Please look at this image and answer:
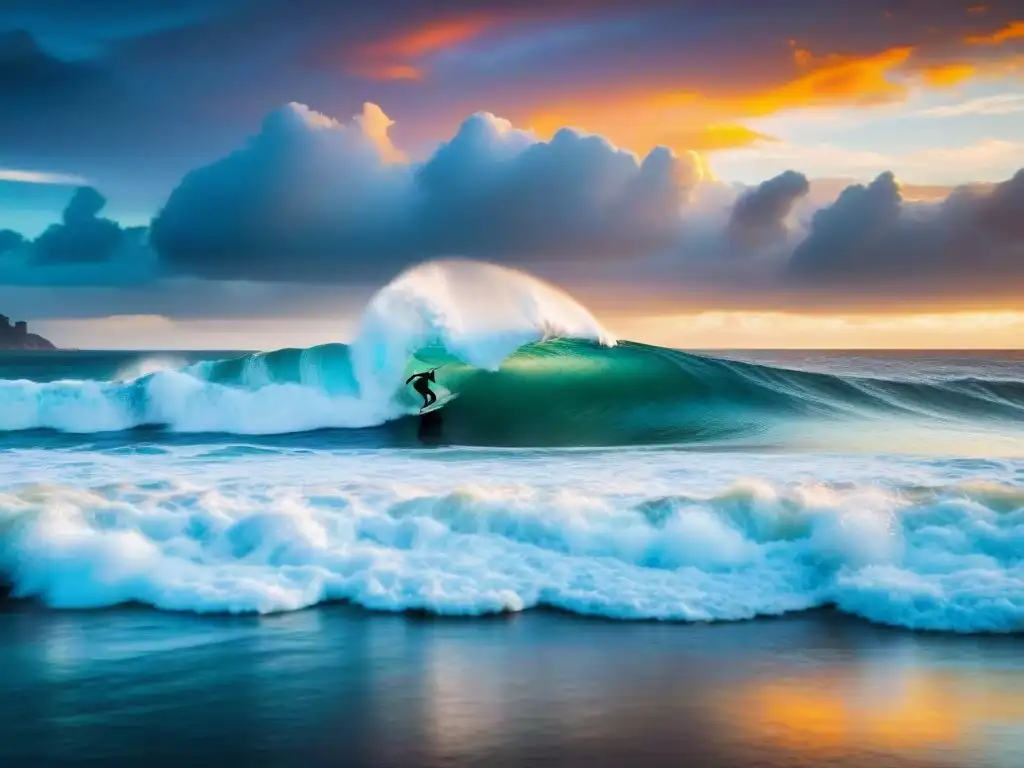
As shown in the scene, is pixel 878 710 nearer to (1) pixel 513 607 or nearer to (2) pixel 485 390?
(1) pixel 513 607

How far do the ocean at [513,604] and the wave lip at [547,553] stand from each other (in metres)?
0.02

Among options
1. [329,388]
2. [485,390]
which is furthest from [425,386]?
[329,388]

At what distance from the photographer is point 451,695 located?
14.1 feet

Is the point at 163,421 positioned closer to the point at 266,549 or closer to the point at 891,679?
the point at 266,549

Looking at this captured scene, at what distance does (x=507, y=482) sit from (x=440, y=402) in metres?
5.96

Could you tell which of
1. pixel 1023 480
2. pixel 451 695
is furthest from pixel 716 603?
pixel 1023 480

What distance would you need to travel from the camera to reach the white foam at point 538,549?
5.80 meters

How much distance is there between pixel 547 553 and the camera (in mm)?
6559

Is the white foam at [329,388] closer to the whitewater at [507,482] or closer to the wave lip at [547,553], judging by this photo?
the whitewater at [507,482]

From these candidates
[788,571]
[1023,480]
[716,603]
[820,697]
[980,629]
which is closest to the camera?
[820,697]

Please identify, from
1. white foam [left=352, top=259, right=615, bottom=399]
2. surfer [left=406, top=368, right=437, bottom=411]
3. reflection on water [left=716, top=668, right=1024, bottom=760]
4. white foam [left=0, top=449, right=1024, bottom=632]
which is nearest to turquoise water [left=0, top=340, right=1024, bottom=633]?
white foam [left=0, top=449, right=1024, bottom=632]

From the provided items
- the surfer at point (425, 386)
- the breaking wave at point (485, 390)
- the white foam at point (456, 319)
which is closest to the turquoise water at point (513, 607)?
the breaking wave at point (485, 390)

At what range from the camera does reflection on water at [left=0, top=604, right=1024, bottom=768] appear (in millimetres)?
3699

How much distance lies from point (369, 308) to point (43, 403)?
5478 millimetres
